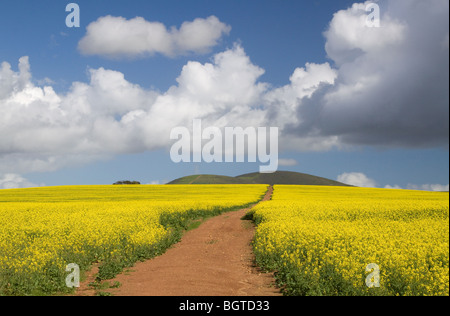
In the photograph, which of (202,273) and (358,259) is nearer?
(358,259)

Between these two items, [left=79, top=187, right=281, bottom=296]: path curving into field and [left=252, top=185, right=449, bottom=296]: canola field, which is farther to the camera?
[left=79, top=187, right=281, bottom=296]: path curving into field

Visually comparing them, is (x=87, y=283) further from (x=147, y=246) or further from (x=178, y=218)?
(x=178, y=218)

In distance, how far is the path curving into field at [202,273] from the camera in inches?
473

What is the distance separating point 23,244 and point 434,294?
54.8 feet

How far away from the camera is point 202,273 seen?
562 inches

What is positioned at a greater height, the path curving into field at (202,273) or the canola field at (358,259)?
the canola field at (358,259)

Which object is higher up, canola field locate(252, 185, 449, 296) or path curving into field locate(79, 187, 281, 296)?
canola field locate(252, 185, 449, 296)

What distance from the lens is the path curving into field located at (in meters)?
12.0

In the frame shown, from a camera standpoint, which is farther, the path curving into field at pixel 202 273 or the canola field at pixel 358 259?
the path curving into field at pixel 202 273

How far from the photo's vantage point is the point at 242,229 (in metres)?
26.2

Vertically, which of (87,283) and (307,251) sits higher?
(307,251)
